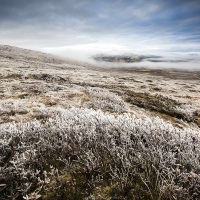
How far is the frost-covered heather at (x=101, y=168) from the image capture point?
14.2ft

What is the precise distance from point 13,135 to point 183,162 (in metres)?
4.56

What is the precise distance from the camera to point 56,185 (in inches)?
183

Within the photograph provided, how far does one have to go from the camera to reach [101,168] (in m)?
5.06

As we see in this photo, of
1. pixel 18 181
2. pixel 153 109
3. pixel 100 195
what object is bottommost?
pixel 153 109

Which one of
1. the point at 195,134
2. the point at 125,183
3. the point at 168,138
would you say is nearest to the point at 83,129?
the point at 168,138

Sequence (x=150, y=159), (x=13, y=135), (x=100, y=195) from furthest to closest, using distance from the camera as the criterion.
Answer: (x=13, y=135) → (x=150, y=159) → (x=100, y=195)

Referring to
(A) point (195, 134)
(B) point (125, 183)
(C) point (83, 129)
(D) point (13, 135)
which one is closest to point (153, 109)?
(A) point (195, 134)

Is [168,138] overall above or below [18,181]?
above

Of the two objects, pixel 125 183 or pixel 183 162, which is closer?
pixel 125 183

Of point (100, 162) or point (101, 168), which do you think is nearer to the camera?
point (101, 168)

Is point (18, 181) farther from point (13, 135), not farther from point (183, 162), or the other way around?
point (183, 162)

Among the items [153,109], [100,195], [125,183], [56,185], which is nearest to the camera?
[100,195]

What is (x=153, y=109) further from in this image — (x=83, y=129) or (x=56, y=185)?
(x=56, y=185)

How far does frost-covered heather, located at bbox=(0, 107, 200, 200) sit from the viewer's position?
14.2 feet
